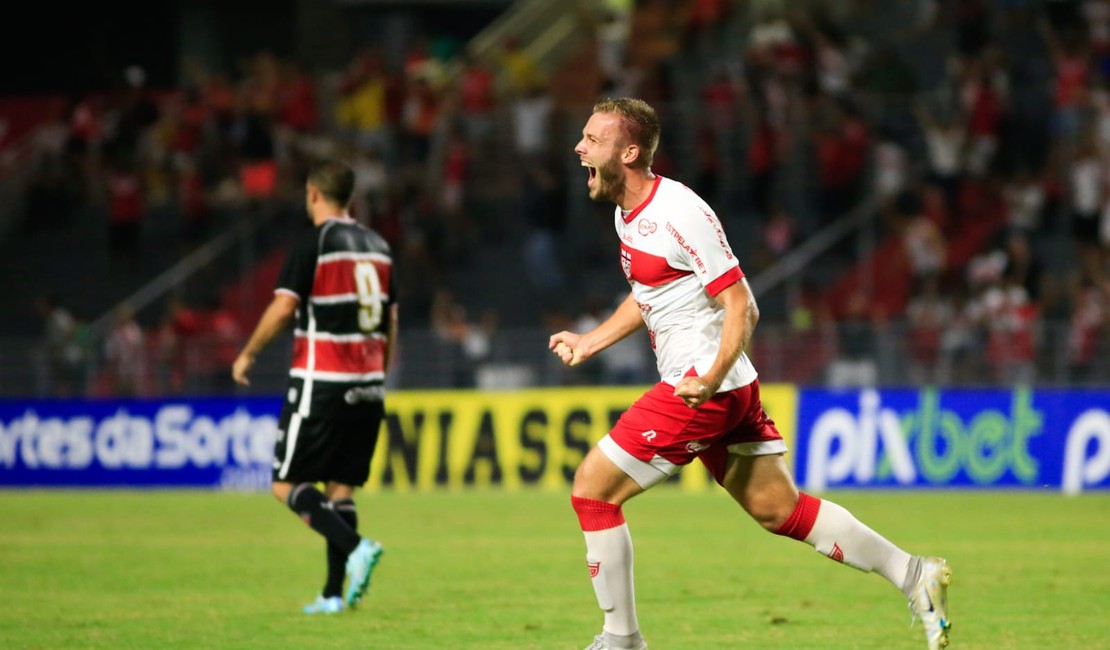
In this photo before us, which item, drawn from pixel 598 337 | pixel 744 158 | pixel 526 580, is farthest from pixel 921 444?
pixel 598 337

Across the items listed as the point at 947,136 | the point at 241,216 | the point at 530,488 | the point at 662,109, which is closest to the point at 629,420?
the point at 530,488

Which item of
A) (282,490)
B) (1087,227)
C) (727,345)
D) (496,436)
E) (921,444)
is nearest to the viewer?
(727,345)

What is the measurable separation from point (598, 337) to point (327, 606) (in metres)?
2.89

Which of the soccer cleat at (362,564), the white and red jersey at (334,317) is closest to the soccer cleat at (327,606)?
the soccer cleat at (362,564)

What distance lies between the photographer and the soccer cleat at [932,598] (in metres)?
7.27

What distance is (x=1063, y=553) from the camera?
40.4 ft

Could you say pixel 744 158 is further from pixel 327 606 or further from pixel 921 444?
pixel 327 606

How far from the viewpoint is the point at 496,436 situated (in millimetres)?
20969

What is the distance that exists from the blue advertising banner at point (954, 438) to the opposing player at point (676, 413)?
11647 millimetres

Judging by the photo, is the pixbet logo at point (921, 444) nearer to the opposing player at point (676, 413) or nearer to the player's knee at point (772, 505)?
the opposing player at point (676, 413)

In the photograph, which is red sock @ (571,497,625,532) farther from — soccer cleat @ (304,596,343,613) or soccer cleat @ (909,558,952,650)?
soccer cleat @ (304,596,343,613)

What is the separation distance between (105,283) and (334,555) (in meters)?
20.6

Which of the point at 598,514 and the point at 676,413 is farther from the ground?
the point at 676,413

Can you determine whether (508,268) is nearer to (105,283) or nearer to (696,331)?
(105,283)
